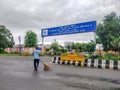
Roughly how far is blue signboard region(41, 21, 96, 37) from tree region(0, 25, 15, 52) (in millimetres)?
48680

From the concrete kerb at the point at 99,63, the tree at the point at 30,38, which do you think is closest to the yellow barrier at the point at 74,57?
the concrete kerb at the point at 99,63

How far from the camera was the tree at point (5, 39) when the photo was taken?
85.4 metres

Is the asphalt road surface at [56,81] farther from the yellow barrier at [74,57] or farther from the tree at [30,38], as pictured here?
the tree at [30,38]

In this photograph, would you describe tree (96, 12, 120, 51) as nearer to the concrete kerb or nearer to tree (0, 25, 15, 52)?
tree (0, 25, 15, 52)

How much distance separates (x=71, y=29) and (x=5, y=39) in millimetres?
53505

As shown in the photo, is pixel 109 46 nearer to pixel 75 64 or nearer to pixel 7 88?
pixel 75 64

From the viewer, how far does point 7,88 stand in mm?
9133

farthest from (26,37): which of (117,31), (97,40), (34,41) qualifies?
(117,31)

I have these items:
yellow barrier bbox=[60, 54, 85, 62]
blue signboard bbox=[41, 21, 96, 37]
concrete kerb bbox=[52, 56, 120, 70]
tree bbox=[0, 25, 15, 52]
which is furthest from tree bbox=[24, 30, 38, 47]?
concrete kerb bbox=[52, 56, 120, 70]

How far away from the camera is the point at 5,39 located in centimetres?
8681

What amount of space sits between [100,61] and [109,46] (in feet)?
177

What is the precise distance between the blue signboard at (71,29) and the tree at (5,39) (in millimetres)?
48680

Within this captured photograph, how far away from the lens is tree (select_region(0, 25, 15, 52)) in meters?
85.4

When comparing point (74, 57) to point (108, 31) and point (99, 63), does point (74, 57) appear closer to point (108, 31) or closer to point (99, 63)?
point (99, 63)
